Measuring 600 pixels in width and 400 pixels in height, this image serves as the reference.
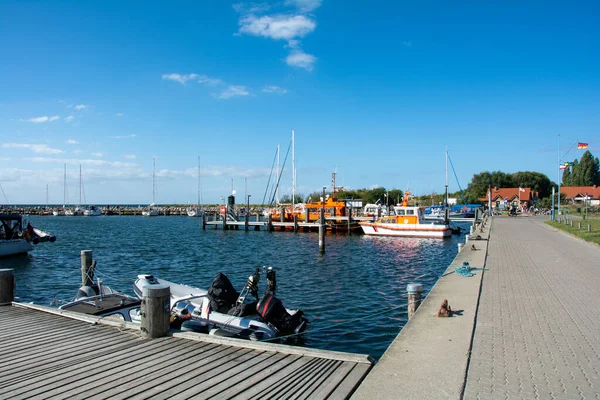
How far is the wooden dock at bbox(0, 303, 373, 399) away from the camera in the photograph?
205 inches

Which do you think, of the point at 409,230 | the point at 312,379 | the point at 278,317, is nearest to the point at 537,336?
the point at 312,379

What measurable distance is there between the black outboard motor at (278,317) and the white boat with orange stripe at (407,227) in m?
33.5

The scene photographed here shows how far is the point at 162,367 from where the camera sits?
5988mm

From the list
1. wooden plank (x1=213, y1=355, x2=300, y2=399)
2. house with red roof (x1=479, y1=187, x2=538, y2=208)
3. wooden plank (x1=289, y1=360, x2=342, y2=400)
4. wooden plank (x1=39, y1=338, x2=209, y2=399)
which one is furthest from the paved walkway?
house with red roof (x1=479, y1=187, x2=538, y2=208)

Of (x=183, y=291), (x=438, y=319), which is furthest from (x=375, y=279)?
(x=438, y=319)

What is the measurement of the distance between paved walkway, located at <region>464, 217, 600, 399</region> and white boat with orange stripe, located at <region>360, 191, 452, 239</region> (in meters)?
26.4

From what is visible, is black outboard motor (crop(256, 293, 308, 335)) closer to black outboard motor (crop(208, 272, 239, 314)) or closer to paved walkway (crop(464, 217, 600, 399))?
black outboard motor (crop(208, 272, 239, 314))

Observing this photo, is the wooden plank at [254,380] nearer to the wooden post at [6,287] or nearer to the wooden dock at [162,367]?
the wooden dock at [162,367]

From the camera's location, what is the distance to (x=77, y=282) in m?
20.4

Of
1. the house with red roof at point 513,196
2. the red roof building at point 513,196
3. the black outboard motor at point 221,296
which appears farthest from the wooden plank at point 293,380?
the red roof building at point 513,196

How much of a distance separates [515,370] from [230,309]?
6.64 metres

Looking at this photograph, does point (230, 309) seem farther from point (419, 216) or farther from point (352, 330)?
point (419, 216)

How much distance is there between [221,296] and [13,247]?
2433 cm

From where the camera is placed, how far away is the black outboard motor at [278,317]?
10.5 metres
